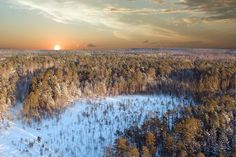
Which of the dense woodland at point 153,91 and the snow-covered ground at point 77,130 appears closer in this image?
the dense woodland at point 153,91

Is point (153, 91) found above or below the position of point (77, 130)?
above

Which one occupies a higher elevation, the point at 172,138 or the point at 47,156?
the point at 172,138

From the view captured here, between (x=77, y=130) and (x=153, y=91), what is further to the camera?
(x=153, y=91)

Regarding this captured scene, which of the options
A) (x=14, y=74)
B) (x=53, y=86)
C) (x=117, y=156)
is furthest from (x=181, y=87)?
(x=117, y=156)

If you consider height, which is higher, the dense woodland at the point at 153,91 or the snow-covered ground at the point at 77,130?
the dense woodland at the point at 153,91

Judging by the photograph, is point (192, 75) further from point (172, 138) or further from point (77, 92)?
point (172, 138)
